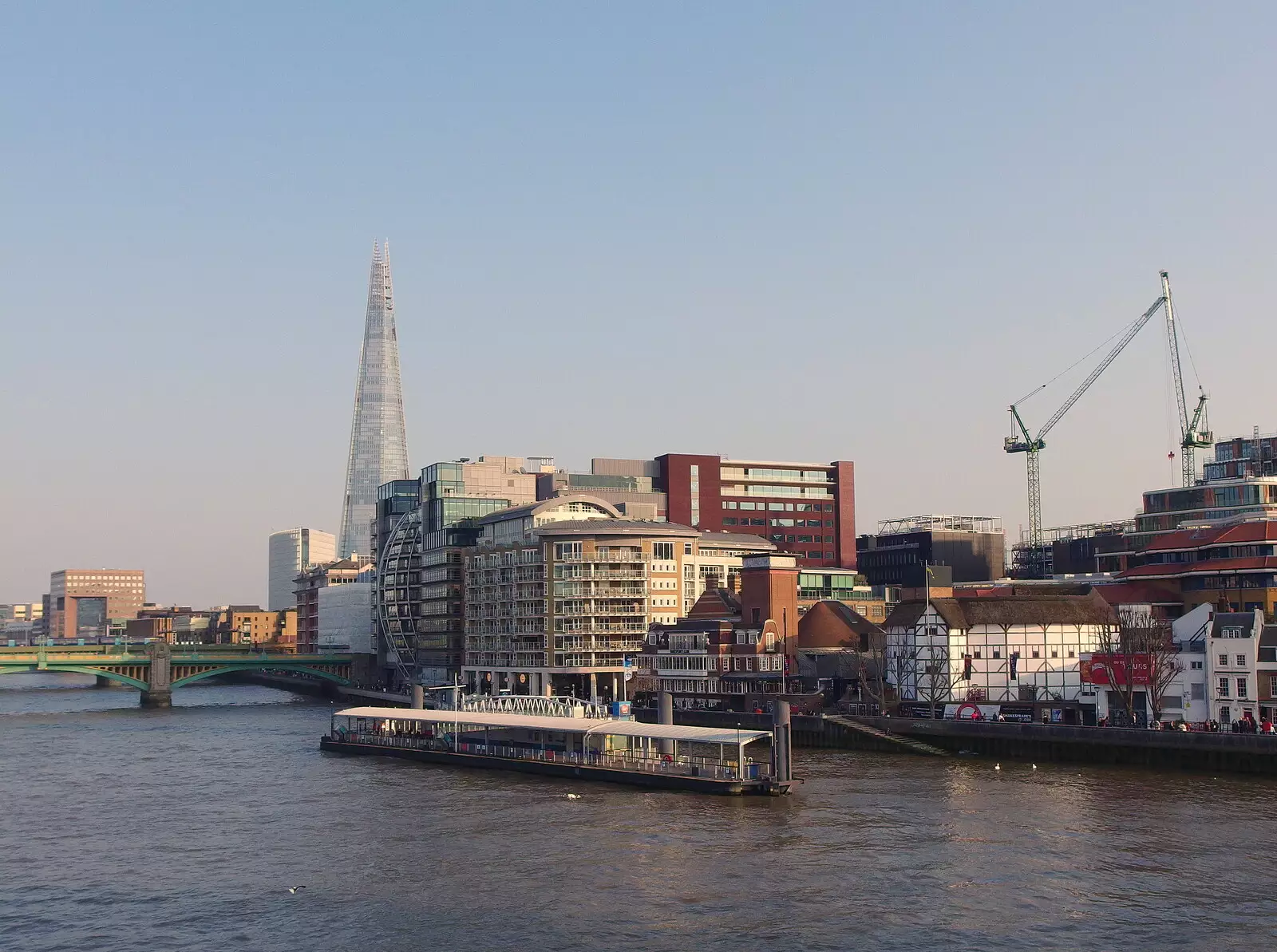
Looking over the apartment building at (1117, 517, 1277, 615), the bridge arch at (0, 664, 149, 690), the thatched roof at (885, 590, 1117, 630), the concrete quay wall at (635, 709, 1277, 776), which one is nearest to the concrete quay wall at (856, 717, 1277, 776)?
the concrete quay wall at (635, 709, 1277, 776)

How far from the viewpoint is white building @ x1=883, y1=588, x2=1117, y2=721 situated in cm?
12325

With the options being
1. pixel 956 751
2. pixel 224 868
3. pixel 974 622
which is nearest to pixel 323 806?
pixel 224 868

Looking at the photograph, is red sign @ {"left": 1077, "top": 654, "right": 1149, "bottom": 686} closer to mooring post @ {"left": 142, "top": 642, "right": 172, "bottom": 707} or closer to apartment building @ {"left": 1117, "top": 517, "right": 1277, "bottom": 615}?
apartment building @ {"left": 1117, "top": 517, "right": 1277, "bottom": 615}

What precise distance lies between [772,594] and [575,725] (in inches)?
1805

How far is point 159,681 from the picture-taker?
190 meters

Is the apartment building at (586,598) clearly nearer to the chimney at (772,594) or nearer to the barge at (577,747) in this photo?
the chimney at (772,594)

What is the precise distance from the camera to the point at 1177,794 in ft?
272

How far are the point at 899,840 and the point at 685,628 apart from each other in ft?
279

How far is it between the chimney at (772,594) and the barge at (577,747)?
1286 inches

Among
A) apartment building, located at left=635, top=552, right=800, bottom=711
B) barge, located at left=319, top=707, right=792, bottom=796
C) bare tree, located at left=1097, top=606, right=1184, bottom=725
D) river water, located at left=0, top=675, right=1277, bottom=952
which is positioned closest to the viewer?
river water, located at left=0, top=675, right=1277, bottom=952

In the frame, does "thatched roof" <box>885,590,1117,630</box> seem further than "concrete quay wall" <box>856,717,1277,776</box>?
Yes

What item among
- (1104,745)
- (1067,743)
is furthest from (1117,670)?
(1104,745)

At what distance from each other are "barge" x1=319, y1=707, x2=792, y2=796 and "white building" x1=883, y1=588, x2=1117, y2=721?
2089 centimetres

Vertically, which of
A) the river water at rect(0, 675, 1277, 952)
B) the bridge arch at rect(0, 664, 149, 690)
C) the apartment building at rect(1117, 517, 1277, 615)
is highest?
the apartment building at rect(1117, 517, 1277, 615)
